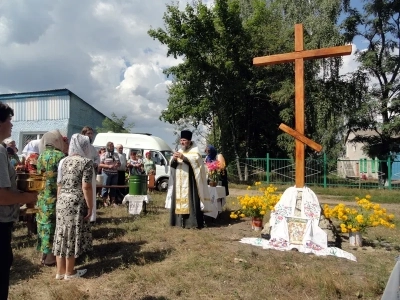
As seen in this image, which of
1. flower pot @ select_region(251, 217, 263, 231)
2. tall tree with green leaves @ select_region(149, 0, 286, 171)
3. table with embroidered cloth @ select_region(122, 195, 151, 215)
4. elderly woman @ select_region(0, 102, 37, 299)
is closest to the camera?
elderly woman @ select_region(0, 102, 37, 299)

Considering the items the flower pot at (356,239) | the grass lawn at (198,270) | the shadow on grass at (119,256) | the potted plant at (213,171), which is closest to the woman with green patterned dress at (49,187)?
the grass lawn at (198,270)

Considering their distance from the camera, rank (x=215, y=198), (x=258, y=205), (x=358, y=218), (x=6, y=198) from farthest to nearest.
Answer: (x=215, y=198) → (x=258, y=205) → (x=358, y=218) → (x=6, y=198)

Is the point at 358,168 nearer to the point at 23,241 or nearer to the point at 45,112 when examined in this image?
the point at 23,241

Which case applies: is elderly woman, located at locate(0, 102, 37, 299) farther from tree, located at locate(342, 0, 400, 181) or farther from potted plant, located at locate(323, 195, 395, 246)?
tree, located at locate(342, 0, 400, 181)

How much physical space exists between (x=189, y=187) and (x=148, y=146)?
852 cm

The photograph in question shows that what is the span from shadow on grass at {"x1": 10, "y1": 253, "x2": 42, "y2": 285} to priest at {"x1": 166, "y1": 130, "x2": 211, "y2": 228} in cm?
266

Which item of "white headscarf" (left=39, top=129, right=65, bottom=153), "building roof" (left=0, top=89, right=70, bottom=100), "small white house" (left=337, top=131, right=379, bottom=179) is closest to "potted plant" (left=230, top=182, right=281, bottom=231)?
"white headscarf" (left=39, top=129, right=65, bottom=153)

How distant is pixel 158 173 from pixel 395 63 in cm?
1262

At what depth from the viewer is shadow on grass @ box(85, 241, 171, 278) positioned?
4.87 m

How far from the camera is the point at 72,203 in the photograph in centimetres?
436

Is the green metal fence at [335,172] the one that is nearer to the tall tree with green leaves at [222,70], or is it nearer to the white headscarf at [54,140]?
the tall tree with green leaves at [222,70]

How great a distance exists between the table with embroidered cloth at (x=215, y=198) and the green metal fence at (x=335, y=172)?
10.5 meters

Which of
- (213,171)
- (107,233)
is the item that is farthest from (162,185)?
(107,233)

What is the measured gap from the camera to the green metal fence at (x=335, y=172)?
54.9 feet
